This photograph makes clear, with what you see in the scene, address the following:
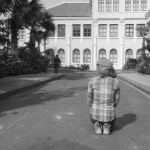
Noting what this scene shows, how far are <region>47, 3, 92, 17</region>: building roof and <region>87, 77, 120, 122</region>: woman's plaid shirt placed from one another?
47702 mm

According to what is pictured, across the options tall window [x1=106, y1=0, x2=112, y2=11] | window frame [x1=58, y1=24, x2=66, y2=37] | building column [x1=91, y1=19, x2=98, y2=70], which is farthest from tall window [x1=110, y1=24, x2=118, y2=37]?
window frame [x1=58, y1=24, x2=66, y2=37]

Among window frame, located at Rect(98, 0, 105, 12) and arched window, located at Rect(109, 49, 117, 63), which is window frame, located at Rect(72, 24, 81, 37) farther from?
arched window, located at Rect(109, 49, 117, 63)

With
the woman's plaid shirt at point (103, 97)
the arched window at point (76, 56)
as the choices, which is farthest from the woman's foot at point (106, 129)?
the arched window at point (76, 56)

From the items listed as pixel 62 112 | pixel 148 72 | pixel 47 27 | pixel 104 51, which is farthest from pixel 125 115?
pixel 104 51

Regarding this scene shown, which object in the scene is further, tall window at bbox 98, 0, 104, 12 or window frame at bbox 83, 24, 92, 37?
window frame at bbox 83, 24, 92, 37

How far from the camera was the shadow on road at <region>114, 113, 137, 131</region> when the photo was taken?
6.83 metres

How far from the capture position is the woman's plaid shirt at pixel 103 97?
5.97 meters

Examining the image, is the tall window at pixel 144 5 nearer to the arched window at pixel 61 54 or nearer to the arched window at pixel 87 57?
the arched window at pixel 87 57

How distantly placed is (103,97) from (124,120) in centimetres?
178

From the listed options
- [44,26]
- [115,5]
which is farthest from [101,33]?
[44,26]

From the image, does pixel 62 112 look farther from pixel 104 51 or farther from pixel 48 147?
pixel 104 51

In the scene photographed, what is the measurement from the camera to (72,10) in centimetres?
5478

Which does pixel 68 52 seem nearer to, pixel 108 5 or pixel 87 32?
pixel 87 32

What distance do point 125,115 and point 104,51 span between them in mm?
44453
